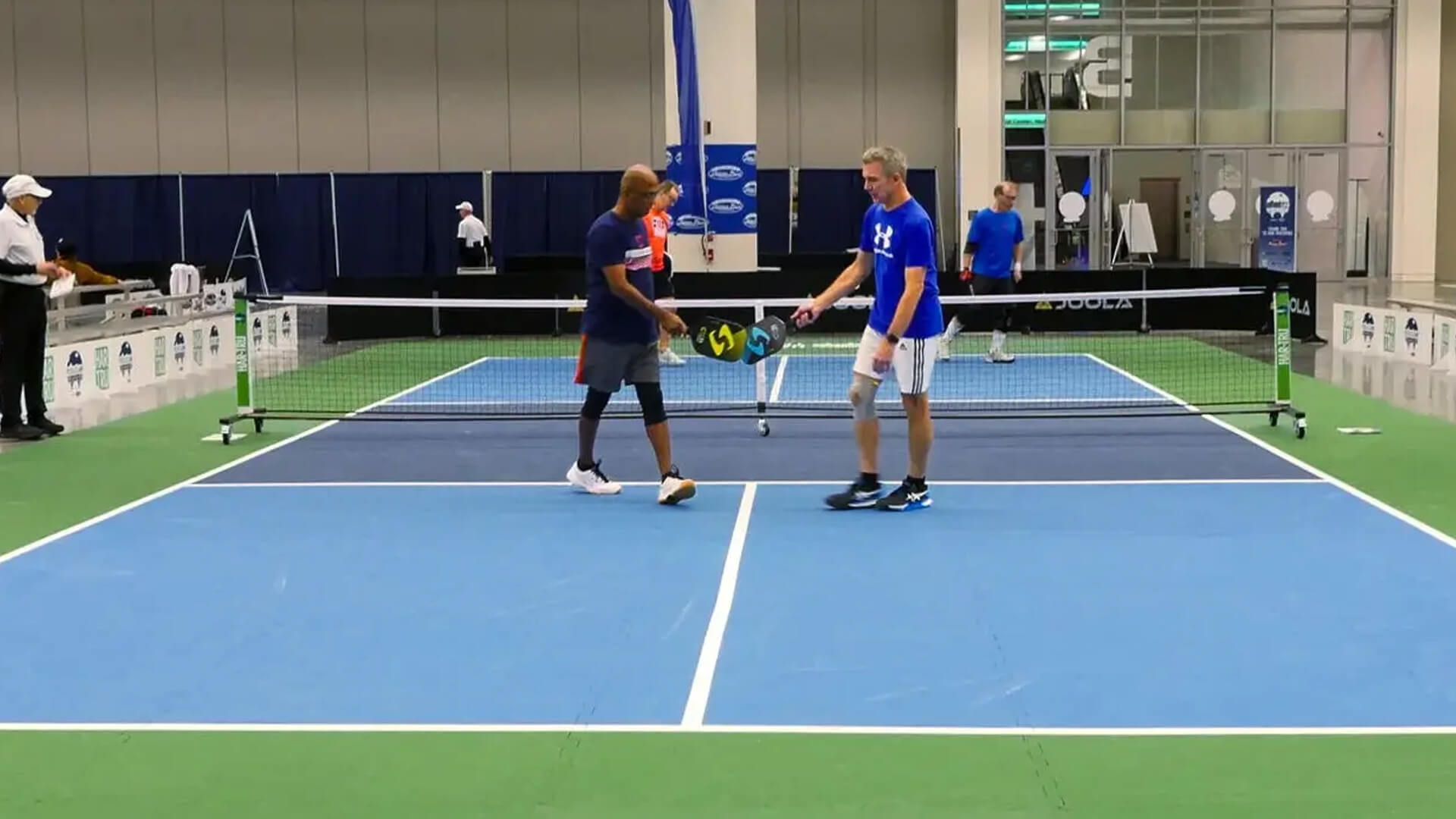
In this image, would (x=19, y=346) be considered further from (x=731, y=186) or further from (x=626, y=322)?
(x=731, y=186)

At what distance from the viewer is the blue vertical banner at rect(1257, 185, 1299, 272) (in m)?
33.4

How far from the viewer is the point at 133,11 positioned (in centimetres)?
3478

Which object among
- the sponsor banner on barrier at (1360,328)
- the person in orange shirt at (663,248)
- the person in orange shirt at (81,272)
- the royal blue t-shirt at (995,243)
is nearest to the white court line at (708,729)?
the person in orange shirt at (663,248)

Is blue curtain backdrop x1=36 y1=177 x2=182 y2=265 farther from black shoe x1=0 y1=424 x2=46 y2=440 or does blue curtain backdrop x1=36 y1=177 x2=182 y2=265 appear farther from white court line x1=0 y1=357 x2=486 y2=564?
black shoe x1=0 y1=424 x2=46 y2=440

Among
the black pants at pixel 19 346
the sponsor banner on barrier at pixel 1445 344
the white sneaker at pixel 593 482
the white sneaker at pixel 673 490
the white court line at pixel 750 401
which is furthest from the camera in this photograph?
the sponsor banner on barrier at pixel 1445 344

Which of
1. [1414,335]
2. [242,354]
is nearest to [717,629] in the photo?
[242,354]

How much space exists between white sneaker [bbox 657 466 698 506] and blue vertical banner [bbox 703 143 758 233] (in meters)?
15.8

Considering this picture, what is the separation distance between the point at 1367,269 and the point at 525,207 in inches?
718

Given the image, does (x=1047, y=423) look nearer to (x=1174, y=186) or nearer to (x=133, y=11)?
(x=1174, y=186)

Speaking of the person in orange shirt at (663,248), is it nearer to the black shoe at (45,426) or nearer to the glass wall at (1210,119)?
the black shoe at (45,426)

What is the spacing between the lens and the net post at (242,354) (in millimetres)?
11922

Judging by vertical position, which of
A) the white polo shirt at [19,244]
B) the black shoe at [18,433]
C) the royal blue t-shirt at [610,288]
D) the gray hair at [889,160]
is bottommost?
the black shoe at [18,433]

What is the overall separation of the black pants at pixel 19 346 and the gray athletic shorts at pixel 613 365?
537cm

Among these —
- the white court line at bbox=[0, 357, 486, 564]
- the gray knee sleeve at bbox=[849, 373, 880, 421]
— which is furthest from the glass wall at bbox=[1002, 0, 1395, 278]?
the gray knee sleeve at bbox=[849, 373, 880, 421]
